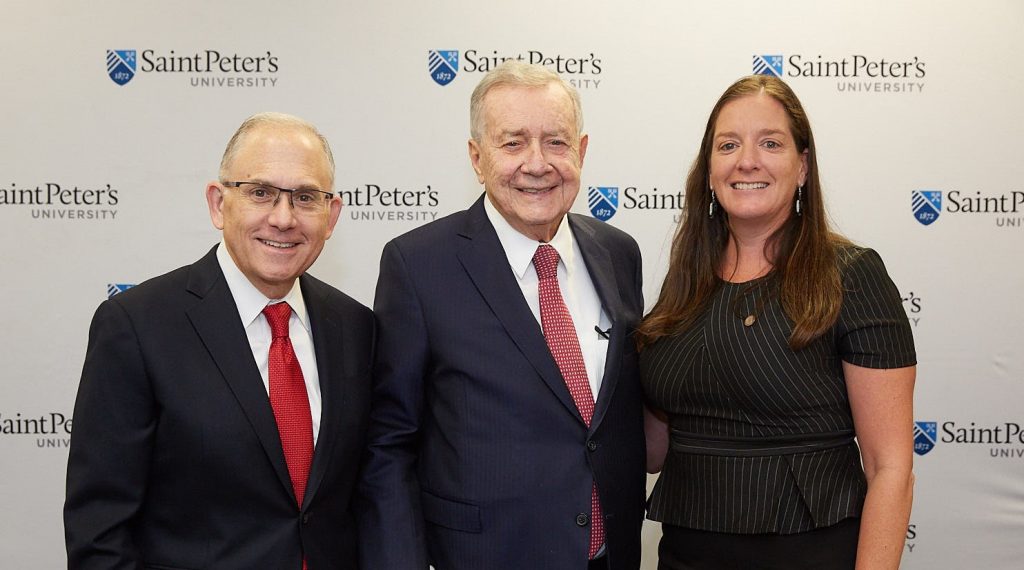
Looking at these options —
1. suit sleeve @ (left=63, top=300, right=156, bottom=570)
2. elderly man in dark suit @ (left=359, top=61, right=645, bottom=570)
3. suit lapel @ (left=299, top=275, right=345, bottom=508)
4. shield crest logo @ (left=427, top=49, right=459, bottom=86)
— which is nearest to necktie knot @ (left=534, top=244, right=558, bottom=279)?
elderly man in dark suit @ (left=359, top=61, right=645, bottom=570)

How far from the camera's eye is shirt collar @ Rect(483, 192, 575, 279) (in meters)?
2.08

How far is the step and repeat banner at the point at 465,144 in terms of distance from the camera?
3.27 metres

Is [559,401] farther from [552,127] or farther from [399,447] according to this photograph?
[552,127]

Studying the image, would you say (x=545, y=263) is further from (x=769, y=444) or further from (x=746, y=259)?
(x=769, y=444)

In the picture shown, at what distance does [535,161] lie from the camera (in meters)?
2.01

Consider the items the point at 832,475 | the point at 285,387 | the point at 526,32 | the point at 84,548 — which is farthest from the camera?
the point at 526,32

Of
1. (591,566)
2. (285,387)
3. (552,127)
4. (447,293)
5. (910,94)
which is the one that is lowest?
(591,566)

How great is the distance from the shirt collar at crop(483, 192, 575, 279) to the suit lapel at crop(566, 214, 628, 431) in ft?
0.19

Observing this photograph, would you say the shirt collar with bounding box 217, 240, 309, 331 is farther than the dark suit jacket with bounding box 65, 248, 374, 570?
Yes

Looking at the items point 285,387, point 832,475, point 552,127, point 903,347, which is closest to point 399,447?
point 285,387

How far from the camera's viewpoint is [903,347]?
1901 millimetres

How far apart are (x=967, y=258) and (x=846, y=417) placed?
1.78 metres

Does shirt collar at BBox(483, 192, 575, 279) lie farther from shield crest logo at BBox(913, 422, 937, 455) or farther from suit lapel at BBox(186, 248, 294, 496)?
shield crest logo at BBox(913, 422, 937, 455)

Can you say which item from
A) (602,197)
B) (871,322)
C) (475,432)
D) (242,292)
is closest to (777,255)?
(871,322)
